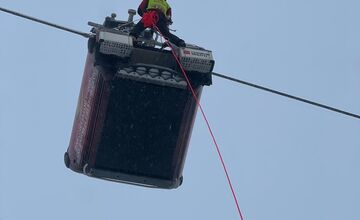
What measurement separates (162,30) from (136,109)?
1248 millimetres

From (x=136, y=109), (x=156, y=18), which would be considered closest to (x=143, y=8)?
(x=156, y=18)

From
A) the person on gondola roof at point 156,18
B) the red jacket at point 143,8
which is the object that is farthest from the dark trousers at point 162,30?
the red jacket at point 143,8

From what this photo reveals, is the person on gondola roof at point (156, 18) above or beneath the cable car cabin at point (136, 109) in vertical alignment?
above

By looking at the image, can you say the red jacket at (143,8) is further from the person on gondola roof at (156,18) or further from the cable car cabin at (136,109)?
the cable car cabin at (136,109)

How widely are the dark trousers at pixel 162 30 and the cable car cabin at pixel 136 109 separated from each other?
22cm

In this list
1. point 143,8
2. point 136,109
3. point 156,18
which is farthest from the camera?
point 143,8

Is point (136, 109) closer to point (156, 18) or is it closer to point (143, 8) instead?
point (156, 18)

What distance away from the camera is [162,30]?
13438 millimetres

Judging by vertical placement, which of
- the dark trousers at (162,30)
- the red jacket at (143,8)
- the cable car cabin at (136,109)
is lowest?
the cable car cabin at (136,109)

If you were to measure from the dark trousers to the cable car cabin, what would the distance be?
0.22 m

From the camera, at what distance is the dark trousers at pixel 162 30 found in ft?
43.2

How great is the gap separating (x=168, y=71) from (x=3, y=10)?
6.15 feet

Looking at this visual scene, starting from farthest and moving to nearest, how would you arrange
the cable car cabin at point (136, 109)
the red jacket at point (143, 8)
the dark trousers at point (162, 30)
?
the red jacket at point (143, 8) < the dark trousers at point (162, 30) < the cable car cabin at point (136, 109)

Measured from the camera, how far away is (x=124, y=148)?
1282 cm
